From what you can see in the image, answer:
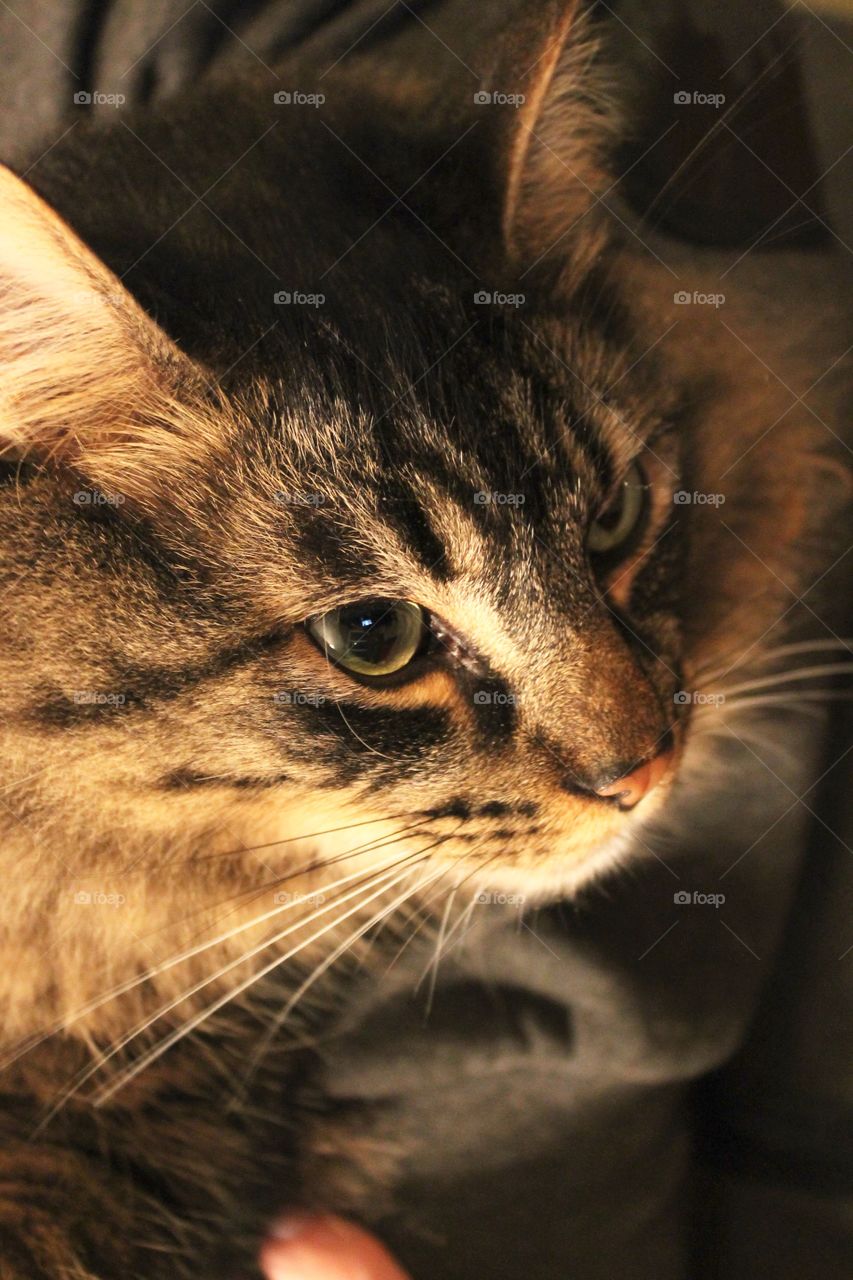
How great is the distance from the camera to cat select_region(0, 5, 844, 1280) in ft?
1.88

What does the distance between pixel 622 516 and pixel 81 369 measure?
0.39m

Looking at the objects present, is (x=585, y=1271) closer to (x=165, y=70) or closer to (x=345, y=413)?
(x=345, y=413)

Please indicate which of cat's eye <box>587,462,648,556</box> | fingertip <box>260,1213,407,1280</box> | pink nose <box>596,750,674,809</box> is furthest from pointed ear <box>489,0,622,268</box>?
fingertip <box>260,1213,407,1280</box>

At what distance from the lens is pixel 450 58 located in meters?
0.73

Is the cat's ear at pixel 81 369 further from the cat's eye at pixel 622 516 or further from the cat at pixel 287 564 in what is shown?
the cat's eye at pixel 622 516

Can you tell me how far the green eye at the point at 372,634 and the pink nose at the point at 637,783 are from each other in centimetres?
16

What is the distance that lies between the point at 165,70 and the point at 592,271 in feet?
1.20

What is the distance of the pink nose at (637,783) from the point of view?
63cm

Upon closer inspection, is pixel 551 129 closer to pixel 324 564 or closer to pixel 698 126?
pixel 698 126

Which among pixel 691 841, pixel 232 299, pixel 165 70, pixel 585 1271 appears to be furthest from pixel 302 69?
pixel 585 1271

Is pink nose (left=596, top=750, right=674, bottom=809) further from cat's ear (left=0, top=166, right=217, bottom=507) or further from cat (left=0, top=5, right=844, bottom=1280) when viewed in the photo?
cat's ear (left=0, top=166, right=217, bottom=507)

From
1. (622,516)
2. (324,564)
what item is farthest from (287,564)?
(622,516)

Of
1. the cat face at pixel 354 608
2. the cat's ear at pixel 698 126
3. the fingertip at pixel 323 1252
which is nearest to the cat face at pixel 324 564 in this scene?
the cat face at pixel 354 608

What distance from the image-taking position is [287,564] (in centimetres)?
57
